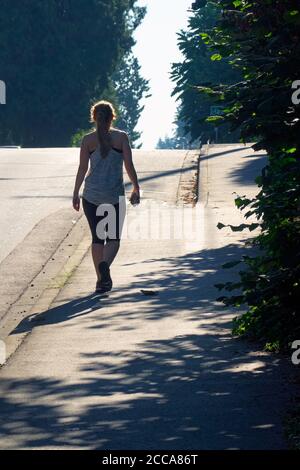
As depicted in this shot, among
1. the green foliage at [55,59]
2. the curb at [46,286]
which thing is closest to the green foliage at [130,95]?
the green foliage at [55,59]

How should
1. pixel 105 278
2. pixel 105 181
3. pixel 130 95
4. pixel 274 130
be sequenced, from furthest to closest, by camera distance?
pixel 130 95 < pixel 105 181 < pixel 105 278 < pixel 274 130

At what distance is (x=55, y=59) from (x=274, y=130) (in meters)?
63.9

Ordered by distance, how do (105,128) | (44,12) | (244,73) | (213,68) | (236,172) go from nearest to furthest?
(244,73) < (105,128) < (236,172) < (213,68) < (44,12)

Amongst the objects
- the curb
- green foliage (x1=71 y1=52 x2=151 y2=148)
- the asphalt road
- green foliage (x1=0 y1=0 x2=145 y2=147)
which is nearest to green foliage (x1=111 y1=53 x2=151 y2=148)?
green foliage (x1=71 y1=52 x2=151 y2=148)

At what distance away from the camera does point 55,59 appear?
70.8 meters

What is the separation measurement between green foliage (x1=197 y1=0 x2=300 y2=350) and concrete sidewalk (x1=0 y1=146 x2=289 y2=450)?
0.62 meters

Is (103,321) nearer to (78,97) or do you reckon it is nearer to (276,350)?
(276,350)

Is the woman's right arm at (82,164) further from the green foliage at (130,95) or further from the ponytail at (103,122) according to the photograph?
the green foliage at (130,95)

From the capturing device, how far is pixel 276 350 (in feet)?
30.8

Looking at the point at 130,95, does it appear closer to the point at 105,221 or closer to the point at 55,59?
the point at 55,59

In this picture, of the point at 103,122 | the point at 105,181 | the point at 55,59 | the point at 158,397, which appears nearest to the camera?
the point at 158,397

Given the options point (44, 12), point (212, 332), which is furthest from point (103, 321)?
point (44, 12)

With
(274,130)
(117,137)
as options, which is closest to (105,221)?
(117,137)

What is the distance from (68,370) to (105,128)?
13.7 ft
